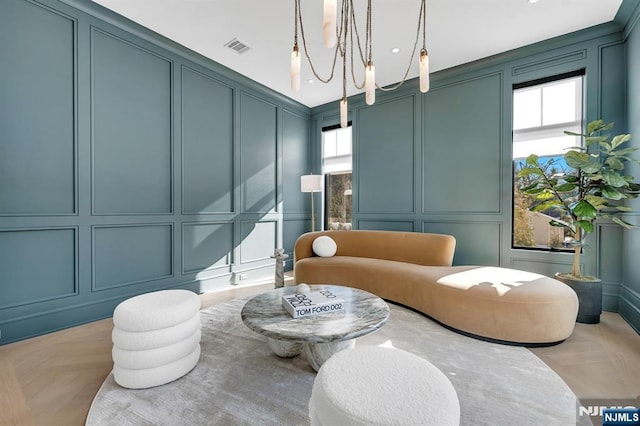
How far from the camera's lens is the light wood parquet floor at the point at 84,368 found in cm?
152

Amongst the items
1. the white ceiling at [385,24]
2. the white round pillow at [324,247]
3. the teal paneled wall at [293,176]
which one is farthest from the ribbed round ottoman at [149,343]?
the teal paneled wall at [293,176]

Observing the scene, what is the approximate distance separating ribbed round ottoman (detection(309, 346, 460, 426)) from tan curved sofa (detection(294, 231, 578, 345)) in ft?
4.64

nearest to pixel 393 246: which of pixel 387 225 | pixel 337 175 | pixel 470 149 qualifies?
pixel 387 225

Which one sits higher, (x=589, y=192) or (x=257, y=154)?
(x=257, y=154)

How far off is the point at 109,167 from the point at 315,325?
2.66 metres

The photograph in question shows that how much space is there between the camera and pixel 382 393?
943mm

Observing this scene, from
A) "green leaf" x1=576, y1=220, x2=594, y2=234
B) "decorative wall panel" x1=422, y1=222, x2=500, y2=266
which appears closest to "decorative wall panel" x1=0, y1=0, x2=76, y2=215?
"decorative wall panel" x1=422, y1=222, x2=500, y2=266

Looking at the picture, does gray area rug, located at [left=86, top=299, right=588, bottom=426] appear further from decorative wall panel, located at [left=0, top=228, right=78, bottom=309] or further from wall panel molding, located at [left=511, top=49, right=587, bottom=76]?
wall panel molding, located at [left=511, top=49, right=587, bottom=76]

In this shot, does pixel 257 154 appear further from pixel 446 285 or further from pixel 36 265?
pixel 446 285

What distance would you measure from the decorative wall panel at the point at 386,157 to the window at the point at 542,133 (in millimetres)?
1292

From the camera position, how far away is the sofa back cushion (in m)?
3.23

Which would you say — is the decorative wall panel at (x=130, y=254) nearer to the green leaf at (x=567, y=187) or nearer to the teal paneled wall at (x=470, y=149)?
the teal paneled wall at (x=470, y=149)

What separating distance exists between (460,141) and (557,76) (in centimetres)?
117

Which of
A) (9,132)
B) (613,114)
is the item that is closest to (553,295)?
(613,114)
